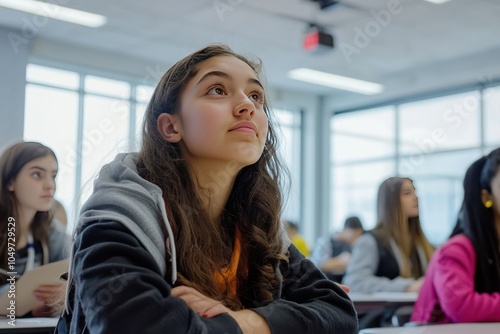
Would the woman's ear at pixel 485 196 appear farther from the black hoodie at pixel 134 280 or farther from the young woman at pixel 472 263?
the black hoodie at pixel 134 280

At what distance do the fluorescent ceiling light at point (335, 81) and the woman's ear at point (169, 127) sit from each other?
24.3 feet

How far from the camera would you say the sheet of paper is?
2010mm

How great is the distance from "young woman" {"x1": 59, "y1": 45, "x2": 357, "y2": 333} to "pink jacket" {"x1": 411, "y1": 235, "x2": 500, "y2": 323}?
0.95 m

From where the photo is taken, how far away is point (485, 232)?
226 centimetres

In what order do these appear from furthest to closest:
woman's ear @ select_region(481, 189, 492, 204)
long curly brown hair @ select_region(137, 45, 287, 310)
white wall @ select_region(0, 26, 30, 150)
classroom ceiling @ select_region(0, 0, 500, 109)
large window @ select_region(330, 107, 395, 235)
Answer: large window @ select_region(330, 107, 395, 235) < white wall @ select_region(0, 26, 30, 150) < classroom ceiling @ select_region(0, 0, 500, 109) < woman's ear @ select_region(481, 189, 492, 204) < long curly brown hair @ select_region(137, 45, 287, 310)

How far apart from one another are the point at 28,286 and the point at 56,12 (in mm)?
4985

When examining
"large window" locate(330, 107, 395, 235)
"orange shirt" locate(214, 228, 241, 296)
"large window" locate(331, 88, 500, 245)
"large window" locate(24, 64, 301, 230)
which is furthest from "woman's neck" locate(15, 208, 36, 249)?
"large window" locate(330, 107, 395, 235)

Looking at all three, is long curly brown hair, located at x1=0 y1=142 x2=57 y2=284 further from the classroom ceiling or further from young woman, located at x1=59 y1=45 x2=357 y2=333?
the classroom ceiling

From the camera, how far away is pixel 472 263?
88.1 inches

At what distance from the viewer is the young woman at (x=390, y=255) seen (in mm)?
2775

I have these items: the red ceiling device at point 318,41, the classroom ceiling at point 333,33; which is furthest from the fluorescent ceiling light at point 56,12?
the red ceiling device at point 318,41

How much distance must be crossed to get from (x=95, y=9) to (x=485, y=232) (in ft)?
16.7

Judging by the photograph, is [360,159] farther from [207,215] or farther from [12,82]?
[207,215]

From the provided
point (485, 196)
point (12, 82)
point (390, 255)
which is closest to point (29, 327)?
point (485, 196)
